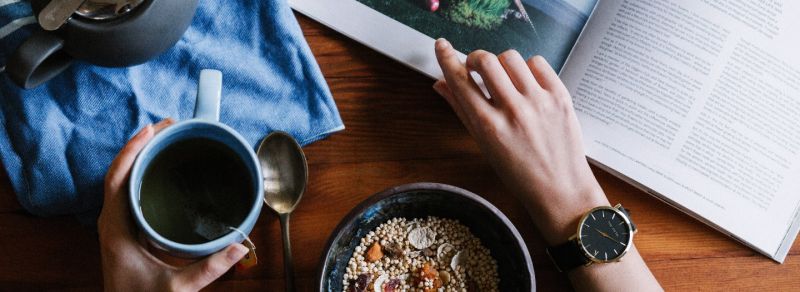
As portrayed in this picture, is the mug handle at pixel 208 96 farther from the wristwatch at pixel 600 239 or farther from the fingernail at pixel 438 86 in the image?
the wristwatch at pixel 600 239

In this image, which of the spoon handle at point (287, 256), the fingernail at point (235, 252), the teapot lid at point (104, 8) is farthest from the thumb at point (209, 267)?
the teapot lid at point (104, 8)

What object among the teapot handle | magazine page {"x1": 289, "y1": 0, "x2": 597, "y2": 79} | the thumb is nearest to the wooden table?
magazine page {"x1": 289, "y1": 0, "x2": 597, "y2": 79}

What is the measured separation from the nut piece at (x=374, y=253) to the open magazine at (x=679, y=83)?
18 cm

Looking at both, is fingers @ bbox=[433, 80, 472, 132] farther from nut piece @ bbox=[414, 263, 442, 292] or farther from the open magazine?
nut piece @ bbox=[414, 263, 442, 292]

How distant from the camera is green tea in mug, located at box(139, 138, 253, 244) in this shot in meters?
0.57

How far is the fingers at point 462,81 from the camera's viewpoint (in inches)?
25.3

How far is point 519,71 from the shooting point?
0.65 metres

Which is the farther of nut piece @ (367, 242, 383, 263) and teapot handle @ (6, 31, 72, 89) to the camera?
nut piece @ (367, 242, 383, 263)

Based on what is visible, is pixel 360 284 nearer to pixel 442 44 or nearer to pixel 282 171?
pixel 282 171

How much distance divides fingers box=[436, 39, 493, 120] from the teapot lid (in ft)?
0.89

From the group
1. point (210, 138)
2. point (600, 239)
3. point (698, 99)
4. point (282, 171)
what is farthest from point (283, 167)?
point (698, 99)

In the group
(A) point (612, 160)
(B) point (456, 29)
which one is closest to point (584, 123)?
(A) point (612, 160)

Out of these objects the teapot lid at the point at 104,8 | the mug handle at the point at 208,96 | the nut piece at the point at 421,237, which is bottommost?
the nut piece at the point at 421,237

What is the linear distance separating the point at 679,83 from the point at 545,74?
143mm
